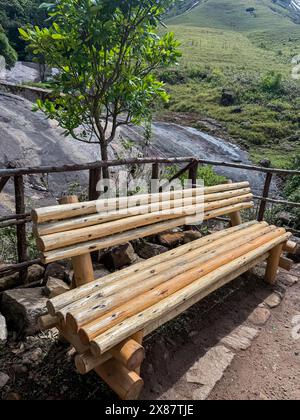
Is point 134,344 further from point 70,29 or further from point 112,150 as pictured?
point 112,150

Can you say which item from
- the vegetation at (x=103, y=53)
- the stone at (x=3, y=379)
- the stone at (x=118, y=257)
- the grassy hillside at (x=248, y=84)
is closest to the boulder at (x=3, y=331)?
the stone at (x=3, y=379)

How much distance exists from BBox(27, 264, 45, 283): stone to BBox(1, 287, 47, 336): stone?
1.30 feet

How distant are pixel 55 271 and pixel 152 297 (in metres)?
1.46

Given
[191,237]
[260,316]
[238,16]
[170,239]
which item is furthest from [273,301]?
[238,16]

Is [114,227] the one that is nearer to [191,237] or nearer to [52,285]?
[52,285]

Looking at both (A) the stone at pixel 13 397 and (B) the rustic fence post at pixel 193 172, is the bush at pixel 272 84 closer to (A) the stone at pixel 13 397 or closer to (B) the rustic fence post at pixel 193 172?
(B) the rustic fence post at pixel 193 172

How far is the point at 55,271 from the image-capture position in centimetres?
347

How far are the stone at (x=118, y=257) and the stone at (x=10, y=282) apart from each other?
0.88 m

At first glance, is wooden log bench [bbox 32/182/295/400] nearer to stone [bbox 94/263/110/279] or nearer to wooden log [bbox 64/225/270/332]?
wooden log [bbox 64/225/270/332]

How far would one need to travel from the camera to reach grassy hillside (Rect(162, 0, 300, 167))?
21.4 metres

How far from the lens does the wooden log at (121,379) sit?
6.53ft

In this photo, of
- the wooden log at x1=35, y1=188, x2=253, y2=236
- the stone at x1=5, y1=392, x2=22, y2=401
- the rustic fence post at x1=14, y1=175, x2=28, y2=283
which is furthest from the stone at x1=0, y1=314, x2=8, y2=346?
the wooden log at x1=35, y1=188, x2=253, y2=236
